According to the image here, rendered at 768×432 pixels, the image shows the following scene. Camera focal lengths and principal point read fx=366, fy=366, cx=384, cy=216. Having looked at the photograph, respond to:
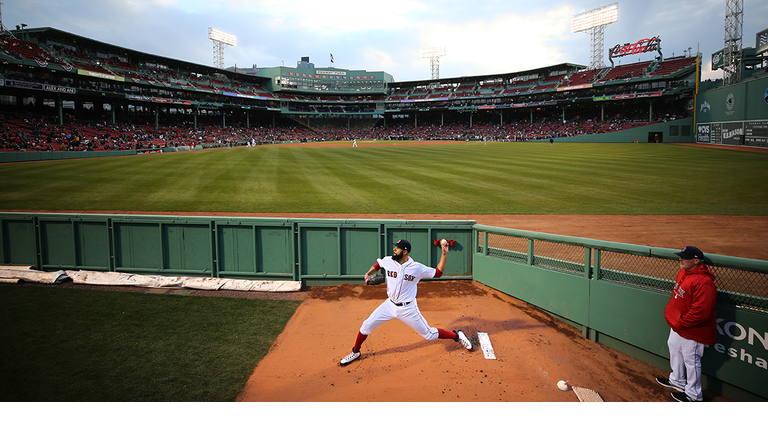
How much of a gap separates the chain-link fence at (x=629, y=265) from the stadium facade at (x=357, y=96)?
41.0 metres

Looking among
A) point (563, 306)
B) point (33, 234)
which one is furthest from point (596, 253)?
point (33, 234)

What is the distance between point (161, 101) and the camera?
5741 cm

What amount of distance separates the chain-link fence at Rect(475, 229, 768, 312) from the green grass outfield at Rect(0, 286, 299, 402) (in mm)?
4802

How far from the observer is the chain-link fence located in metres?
4.46

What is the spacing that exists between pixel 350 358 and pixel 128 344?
3434mm

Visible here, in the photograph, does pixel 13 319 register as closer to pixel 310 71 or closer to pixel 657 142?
pixel 657 142

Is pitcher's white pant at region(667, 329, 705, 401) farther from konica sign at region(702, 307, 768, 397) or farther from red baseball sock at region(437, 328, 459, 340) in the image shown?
red baseball sock at region(437, 328, 459, 340)

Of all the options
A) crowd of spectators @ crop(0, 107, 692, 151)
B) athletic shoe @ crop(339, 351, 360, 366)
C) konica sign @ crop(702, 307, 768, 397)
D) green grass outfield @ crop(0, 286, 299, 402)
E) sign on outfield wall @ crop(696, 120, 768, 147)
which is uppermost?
crowd of spectators @ crop(0, 107, 692, 151)

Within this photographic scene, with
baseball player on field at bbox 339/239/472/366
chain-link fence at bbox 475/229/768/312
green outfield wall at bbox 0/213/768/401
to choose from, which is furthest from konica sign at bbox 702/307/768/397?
baseball player on field at bbox 339/239/472/366

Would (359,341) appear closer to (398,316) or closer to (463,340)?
(398,316)

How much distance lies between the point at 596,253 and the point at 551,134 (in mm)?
61733

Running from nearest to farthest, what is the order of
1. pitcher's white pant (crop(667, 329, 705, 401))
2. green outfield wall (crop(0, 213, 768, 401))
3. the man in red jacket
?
the man in red jacket
pitcher's white pant (crop(667, 329, 705, 401))
green outfield wall (crop(0, 213, 768, 401))

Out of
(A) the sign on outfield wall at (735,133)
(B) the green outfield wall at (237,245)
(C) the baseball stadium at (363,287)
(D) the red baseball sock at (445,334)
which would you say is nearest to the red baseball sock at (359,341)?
(C) the baseball stadium at (363,287)

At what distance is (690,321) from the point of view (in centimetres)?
427
